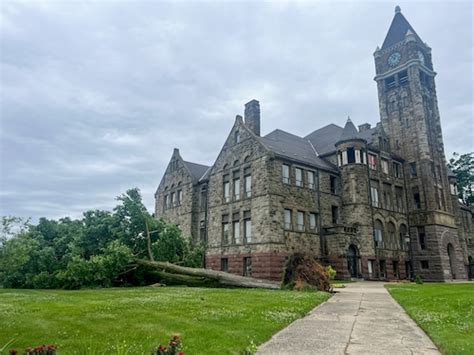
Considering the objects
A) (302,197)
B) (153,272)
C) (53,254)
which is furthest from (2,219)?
(302,197)

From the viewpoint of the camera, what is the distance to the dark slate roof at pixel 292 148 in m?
35.7

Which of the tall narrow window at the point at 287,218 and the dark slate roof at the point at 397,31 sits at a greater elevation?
the dark slate roof at the point at 397,31

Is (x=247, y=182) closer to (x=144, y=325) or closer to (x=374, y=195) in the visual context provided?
(x=374, y=195)

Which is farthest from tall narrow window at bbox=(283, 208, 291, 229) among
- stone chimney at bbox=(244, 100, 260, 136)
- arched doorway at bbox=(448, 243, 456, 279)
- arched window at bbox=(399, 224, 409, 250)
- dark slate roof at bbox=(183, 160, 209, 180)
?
arched doorway at bbox=(448, 243, 456, 279)

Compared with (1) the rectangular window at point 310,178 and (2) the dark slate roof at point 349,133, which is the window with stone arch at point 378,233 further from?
(2) the dark slate roof at point 349,133

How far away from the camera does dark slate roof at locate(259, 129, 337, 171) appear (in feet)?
117

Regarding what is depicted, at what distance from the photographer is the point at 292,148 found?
38906 millimetres

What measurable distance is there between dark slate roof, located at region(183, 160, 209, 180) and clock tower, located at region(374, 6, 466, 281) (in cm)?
2359

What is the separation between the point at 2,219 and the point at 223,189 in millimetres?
21593

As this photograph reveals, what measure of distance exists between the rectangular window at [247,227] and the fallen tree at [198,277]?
32.0ft

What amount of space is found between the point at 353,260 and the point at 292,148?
12.7 meters

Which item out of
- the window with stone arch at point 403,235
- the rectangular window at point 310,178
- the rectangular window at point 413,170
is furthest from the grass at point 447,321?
the rectangular window at point 413,170

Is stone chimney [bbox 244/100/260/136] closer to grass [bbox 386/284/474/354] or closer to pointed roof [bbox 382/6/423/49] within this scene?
pointed roof [bbox 382/6/423/49]

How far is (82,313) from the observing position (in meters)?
10.6
